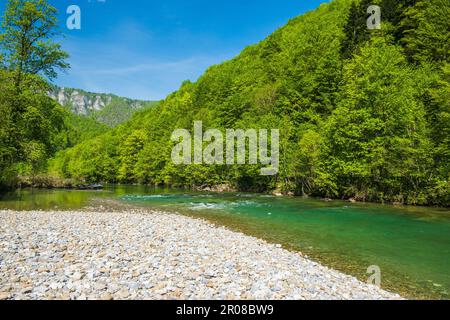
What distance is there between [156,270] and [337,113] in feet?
104

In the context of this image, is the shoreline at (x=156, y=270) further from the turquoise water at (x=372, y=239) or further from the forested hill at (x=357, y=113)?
the forested hill at (x=357, y=113)

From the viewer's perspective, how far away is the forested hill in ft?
89.8

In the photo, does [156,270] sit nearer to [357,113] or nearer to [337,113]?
[357,113]

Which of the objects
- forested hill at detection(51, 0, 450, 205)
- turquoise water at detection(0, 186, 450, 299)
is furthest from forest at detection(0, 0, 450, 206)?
turquoise water at detection(0, 186, 450, 299)

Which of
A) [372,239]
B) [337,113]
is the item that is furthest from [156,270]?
[337,113]

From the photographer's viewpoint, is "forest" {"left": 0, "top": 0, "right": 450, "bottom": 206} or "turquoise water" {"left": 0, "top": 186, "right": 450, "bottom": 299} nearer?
"turquoise water" {"left": 0, "top": 186, "right": 450, "bottom": 299}

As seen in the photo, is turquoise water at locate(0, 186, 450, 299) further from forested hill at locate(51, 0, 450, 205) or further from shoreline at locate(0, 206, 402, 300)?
forested hill at locate(51, 0, 450, 205)

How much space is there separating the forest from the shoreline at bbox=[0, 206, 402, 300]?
58.9 ft

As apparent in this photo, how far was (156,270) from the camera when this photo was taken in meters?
8.09

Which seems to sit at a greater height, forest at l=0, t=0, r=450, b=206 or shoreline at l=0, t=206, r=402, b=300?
forest at l=0, t=0, r=450, b=206

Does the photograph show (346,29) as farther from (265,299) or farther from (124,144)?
(124,144)
